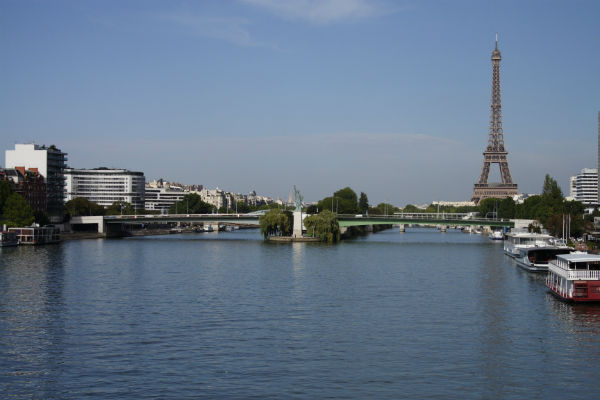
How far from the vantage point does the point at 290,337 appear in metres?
22.7

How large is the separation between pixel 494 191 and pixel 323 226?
326 ft

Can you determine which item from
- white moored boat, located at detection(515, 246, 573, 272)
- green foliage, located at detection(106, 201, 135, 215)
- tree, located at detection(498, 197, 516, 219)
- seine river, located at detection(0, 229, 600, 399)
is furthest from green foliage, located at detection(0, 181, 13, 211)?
tree, located at detection(498, 197, 516, 219)

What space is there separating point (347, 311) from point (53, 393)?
13.2m

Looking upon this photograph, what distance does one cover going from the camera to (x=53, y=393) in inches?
664

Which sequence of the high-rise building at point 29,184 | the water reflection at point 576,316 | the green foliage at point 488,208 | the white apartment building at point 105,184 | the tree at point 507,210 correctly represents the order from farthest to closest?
the white apartment building at point 105,184, the green foliage at point 488,208, the tree at point 507,210, the high-rise building at point 29,184, the water reflection at point 576,316

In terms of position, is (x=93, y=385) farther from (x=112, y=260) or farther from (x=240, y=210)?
(x=240, y=210)

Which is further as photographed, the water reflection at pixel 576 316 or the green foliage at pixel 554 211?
the green foliage at pixel 554 211

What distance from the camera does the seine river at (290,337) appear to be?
17.5 meters

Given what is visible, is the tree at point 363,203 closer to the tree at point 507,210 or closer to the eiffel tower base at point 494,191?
the tree at point 507,210

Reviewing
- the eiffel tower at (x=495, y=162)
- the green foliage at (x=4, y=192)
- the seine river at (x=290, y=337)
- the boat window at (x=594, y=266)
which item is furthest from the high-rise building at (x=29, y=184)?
the eiffel tower at (x=495, y=162)

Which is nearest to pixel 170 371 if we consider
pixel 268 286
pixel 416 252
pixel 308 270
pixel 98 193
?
pixel 268 286

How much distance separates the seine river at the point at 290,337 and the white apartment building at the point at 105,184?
431ft

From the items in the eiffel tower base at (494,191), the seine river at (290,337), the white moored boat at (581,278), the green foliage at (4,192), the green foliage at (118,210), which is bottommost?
the seine river at (290,337)

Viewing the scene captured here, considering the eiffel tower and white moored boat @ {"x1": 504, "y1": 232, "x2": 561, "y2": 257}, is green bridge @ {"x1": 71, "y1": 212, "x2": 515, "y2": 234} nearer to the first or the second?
white moored boat @ {"x1": 504, "y1": 232, "x2": 561, "y2": 257}
